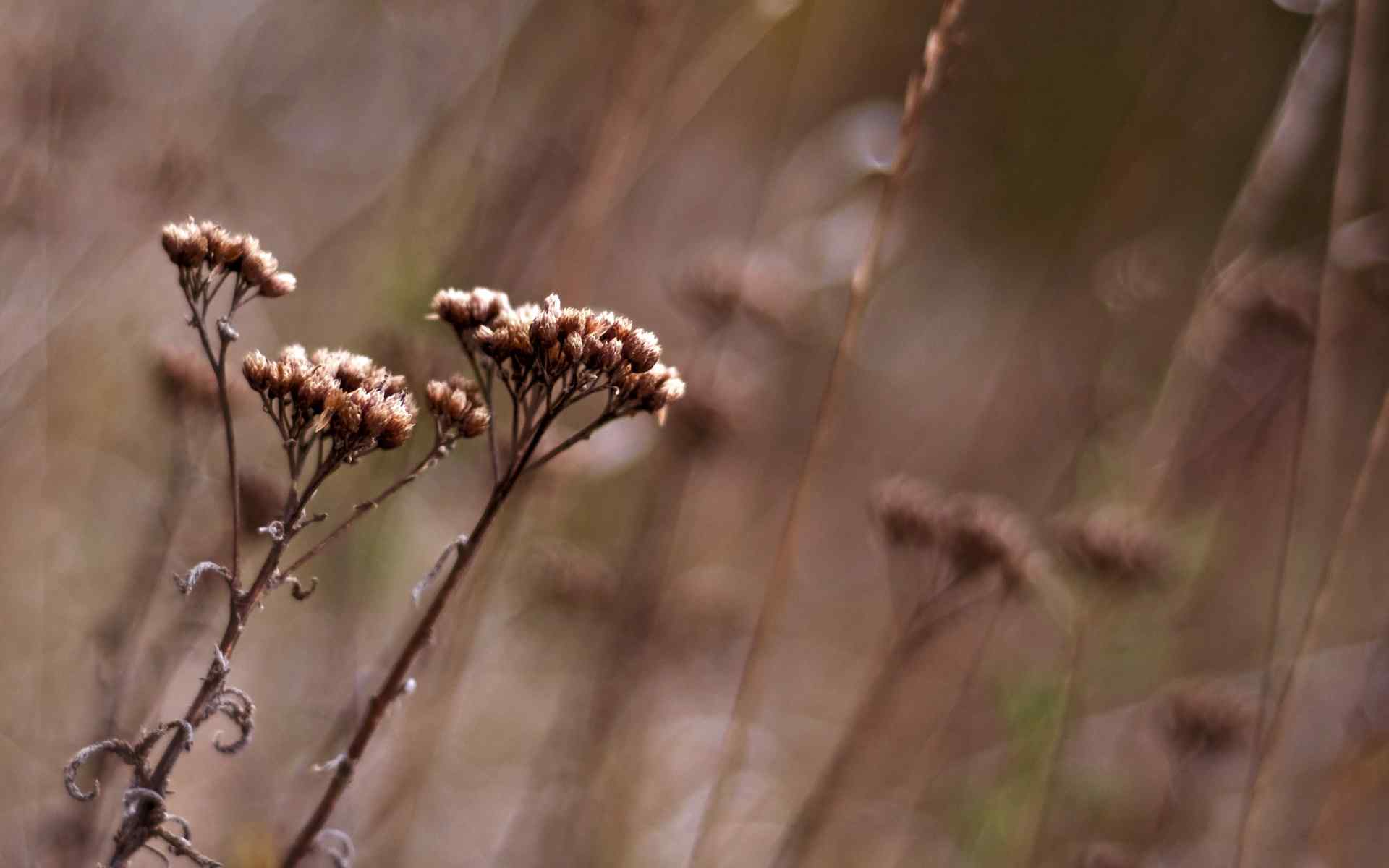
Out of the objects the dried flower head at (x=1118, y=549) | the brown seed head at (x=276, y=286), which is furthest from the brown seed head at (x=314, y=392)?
the dried flower head at (x=1118, y=549)

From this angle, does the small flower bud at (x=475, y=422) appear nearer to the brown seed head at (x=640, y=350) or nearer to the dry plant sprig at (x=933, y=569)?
the brown seed head at (x=640, y=350)

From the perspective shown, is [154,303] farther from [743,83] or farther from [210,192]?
[743,83]

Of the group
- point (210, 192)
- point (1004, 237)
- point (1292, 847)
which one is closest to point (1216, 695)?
point (1292, 847)

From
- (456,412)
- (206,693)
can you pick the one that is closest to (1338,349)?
(456,412)

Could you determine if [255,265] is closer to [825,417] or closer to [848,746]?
[825,417]

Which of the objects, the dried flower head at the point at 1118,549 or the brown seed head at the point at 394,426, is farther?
the dried flower head at the point at 1118,549
